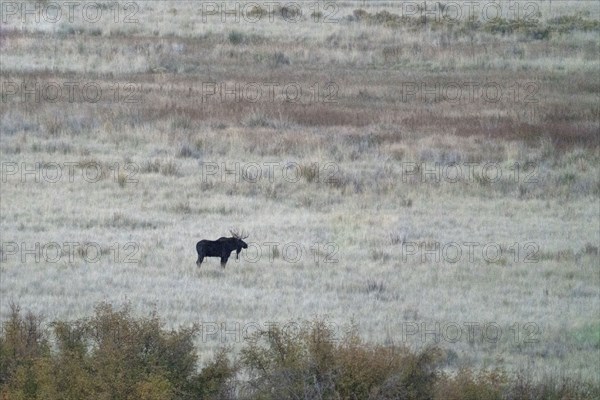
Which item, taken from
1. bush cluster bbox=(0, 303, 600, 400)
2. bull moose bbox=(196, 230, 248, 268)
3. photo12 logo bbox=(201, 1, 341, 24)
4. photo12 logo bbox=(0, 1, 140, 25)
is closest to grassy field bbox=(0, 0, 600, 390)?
bull moose bbox=(196, 230, 248, 268)

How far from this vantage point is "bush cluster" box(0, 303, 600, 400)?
7.24m

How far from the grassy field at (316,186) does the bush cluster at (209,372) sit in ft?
3.26

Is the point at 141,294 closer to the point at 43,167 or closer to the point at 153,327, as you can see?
the point at 153,327

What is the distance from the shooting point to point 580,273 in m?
13.5

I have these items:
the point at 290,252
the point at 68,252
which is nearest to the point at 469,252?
the point at 290,252

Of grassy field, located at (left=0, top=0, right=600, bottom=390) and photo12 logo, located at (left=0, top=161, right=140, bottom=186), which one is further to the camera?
photo12 logo, located at (left=0, top=161, right=140, bottom=186)

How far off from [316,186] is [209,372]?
10648mm

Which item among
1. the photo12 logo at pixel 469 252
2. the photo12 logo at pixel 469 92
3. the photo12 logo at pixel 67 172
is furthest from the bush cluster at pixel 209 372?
the photo12 logo at pixel 469 92

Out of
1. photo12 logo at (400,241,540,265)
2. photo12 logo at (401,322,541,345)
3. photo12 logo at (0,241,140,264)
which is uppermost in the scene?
photo12 logo at (0,241,140,264)

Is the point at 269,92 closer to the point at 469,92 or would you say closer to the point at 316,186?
the point at 469,92

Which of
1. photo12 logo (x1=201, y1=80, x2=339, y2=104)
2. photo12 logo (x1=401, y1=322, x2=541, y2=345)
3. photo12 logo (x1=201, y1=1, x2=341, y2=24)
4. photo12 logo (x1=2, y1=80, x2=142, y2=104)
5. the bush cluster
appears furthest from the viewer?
photo12 logo (x1=201, y1=1, x2=341, y2=24)

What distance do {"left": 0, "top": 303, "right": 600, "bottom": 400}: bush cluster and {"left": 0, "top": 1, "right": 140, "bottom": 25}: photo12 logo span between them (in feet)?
104

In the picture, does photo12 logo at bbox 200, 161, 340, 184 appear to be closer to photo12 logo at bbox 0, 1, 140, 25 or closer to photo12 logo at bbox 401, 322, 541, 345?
photo12 logo at bbox 401, 322, 541, 345

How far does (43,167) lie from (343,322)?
983 cm
